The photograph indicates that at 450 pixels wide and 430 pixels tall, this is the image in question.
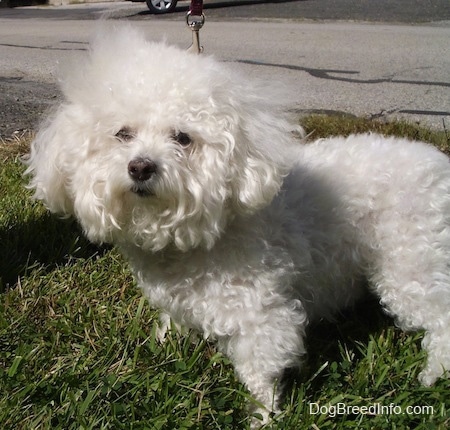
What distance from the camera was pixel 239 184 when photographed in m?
2.10

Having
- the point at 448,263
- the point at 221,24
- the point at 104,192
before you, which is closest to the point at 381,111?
the point at 448,263

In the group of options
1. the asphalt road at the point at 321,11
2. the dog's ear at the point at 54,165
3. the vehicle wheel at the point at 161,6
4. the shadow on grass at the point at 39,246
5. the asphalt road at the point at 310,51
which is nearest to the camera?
→ the dog's ear at the point at 54,165

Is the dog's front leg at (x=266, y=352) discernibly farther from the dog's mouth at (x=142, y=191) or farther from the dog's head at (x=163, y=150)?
the dog's mouth at (x=142, y=191)

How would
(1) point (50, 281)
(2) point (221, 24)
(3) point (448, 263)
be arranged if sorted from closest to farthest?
(3) point (448, 263) < (1) point (50, 281) < (2) point (221, 24)

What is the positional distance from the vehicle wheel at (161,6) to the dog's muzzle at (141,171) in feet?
47.7

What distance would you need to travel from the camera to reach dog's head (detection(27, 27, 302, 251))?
204cm

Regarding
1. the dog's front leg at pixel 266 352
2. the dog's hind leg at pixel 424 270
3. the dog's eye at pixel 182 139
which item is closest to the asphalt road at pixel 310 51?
the dog's eye at pixel 182 139

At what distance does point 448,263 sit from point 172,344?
1268 millimetres

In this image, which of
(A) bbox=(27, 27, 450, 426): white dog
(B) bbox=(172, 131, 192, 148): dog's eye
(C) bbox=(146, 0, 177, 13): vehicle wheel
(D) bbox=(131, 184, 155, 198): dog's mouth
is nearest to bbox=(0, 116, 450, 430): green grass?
Result: (A) bbox=(27, 27, 450, 426): white dog

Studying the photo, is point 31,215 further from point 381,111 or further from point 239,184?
point 381,111

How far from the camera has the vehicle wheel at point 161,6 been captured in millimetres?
15383

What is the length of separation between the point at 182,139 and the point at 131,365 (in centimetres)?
99

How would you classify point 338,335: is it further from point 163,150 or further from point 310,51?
point 310,51

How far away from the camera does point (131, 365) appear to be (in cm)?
239
